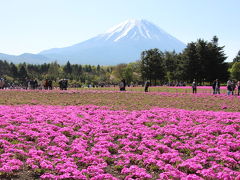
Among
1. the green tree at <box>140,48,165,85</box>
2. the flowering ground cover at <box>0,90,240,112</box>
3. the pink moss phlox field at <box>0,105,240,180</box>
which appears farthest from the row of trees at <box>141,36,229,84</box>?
the pink moss phlox field at <box>0,105,240,180</box>

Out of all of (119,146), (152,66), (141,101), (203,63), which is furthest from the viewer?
(152,66)

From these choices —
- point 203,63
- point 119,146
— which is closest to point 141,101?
point 119,146

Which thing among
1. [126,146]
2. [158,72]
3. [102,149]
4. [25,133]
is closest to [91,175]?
[102,149]

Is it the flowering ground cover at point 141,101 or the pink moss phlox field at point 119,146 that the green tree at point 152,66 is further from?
the pink moss phlox field at point 119,146

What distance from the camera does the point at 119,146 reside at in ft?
40.8

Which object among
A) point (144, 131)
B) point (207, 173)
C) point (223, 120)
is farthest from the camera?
point (223, 120)

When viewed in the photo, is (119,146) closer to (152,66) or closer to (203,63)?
(203,63)

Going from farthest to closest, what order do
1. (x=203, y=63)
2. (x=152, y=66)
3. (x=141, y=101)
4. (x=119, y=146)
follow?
(x=152, y=66)
(x=203, y=63)
(x=141, y=101)
(x=119, y=146)

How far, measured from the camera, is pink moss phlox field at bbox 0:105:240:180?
30.2 ft

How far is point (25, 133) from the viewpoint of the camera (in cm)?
1317

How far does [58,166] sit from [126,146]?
12.2 feet

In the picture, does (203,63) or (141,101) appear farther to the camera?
(203,63)

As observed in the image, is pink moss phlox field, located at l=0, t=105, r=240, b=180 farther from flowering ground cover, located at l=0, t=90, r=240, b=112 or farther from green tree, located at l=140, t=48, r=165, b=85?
green tree, located at l=140, t=48, r=165, b=85

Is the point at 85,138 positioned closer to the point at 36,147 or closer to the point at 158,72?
the point at 36,147
